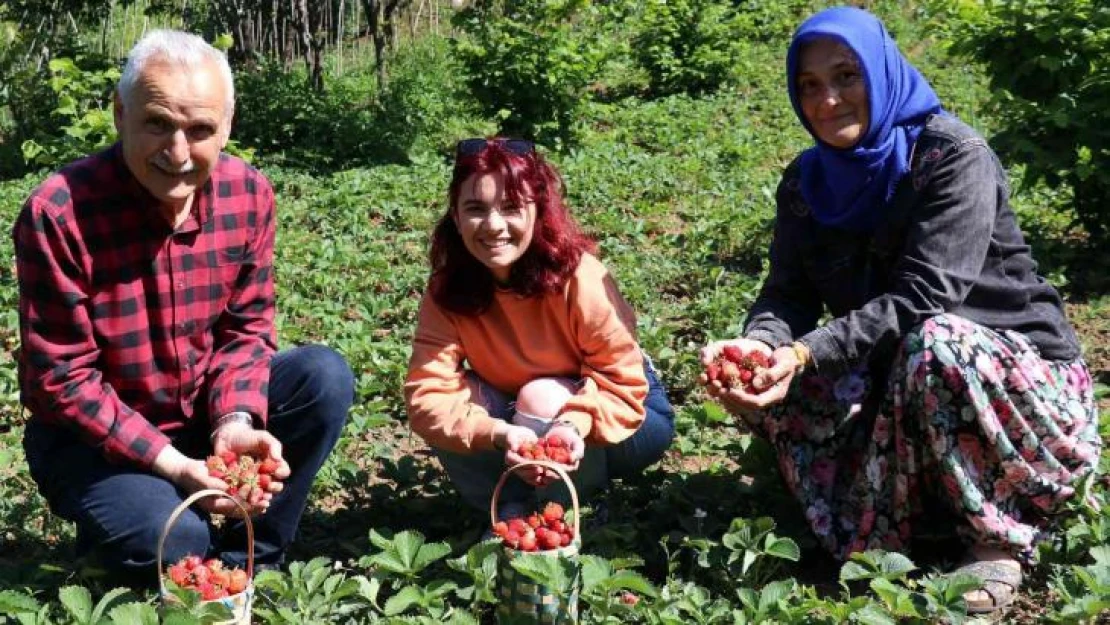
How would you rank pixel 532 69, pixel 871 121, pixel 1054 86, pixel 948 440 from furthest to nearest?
pixel 532 69, pixel 1054 86, pixel 871 121, pixel 948 440

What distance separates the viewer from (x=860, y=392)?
2854mm

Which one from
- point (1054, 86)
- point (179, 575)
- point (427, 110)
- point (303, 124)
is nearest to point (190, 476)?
point (179, 575)

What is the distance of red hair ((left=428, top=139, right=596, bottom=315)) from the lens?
284 centimetres

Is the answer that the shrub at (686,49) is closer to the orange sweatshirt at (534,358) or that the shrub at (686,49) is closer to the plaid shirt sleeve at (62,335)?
the orange sweatshirt at (534,358)

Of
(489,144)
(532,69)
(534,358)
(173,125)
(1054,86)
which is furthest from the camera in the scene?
(532,69)

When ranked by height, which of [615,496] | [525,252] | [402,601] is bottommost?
[615,496]

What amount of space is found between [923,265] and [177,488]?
1.68 meters

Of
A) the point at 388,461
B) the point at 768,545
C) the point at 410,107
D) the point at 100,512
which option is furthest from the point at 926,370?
the point at 410,107

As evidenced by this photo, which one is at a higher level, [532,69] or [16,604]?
[532,69]

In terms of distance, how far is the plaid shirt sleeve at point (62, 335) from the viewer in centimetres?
254

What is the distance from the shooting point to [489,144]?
2.86 m

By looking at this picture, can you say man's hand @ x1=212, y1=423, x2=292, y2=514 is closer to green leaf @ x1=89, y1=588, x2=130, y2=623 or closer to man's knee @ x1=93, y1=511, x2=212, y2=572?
man's knee @ x1=93, y1=511, x2=212, y2=572

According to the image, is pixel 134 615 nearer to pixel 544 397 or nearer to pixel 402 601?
pixel 402 601

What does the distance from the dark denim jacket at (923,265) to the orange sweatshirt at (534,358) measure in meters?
0.34
